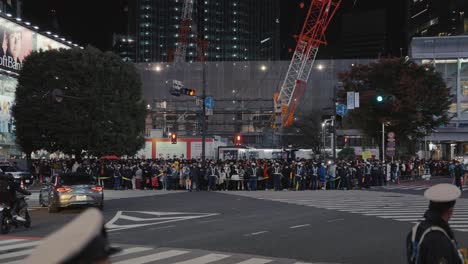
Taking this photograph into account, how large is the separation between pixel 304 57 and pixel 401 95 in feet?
126

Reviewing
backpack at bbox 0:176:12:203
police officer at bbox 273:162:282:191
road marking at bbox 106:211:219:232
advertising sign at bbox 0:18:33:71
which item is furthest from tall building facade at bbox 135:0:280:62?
backpack at bbox 0:176:12:203

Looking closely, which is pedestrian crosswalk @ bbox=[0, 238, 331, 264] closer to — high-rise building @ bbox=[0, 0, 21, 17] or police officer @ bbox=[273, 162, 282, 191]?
police officer @ bbox=[273, 162, 282, 191]

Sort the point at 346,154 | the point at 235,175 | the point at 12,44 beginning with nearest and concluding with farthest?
the point at 235,175 → the point at 346,154 → the point at 12,44

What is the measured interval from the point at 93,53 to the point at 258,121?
36.5 meters

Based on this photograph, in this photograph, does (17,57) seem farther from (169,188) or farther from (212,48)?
(212,48)

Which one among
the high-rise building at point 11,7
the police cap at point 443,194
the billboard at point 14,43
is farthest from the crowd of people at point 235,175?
the high-rise building at point 11,7

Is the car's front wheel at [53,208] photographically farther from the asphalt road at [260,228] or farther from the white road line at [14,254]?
the white road line at [14,254]

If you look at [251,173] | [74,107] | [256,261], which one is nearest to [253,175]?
[251,173]

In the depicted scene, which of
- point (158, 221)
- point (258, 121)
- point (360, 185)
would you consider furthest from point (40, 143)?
point (258, 121)

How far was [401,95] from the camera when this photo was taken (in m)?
44.7

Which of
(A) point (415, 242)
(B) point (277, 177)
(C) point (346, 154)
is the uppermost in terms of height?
(C) point (346, 154)

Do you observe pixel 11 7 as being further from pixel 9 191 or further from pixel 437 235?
pixel 437 235

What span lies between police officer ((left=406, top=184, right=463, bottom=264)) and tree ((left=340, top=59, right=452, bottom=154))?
4066 centimetres

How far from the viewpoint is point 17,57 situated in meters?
61.7
